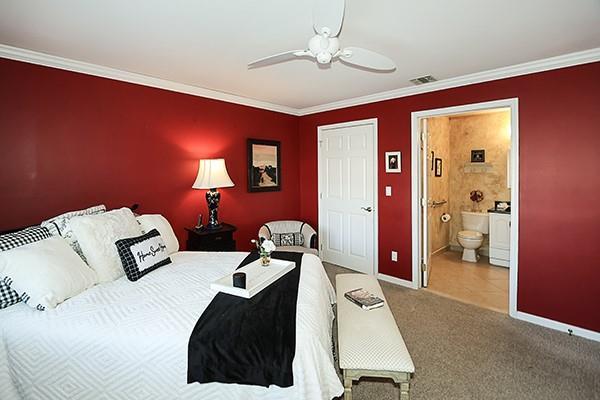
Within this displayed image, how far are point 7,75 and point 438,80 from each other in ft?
12.7

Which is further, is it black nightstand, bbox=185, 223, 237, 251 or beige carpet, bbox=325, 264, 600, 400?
black nightstand, bbox=185, 223, 237, 251

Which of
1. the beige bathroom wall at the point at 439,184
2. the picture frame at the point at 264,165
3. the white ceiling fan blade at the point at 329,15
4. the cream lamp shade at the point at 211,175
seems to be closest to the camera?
the white ceiling fan blade at the point at 329,15

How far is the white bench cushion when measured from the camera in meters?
1.60

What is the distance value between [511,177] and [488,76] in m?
1.02

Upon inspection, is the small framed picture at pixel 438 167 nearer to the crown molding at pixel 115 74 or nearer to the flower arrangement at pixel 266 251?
the crown molding at pixel 115 74

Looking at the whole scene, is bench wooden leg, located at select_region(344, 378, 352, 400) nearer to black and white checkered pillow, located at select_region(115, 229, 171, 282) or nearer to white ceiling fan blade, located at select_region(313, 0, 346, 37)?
black and white checkered pillow, located at select_region(115, 229, 171, 282)

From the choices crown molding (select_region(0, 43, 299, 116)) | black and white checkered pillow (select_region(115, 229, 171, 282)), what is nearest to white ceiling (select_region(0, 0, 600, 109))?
crown molding (select_region(0, 43, 299, 116))

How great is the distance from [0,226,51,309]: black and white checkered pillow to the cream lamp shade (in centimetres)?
149

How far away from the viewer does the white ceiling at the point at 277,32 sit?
1.84 meters

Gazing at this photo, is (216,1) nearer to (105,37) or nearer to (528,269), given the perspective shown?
(105,37)

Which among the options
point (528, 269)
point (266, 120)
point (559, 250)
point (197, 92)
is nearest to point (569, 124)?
point (559, 250)

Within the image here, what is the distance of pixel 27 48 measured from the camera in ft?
7.84

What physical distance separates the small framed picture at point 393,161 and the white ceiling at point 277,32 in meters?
1.04

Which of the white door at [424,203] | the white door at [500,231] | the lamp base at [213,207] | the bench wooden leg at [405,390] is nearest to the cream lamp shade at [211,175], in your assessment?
the lamp base at [213,207]
